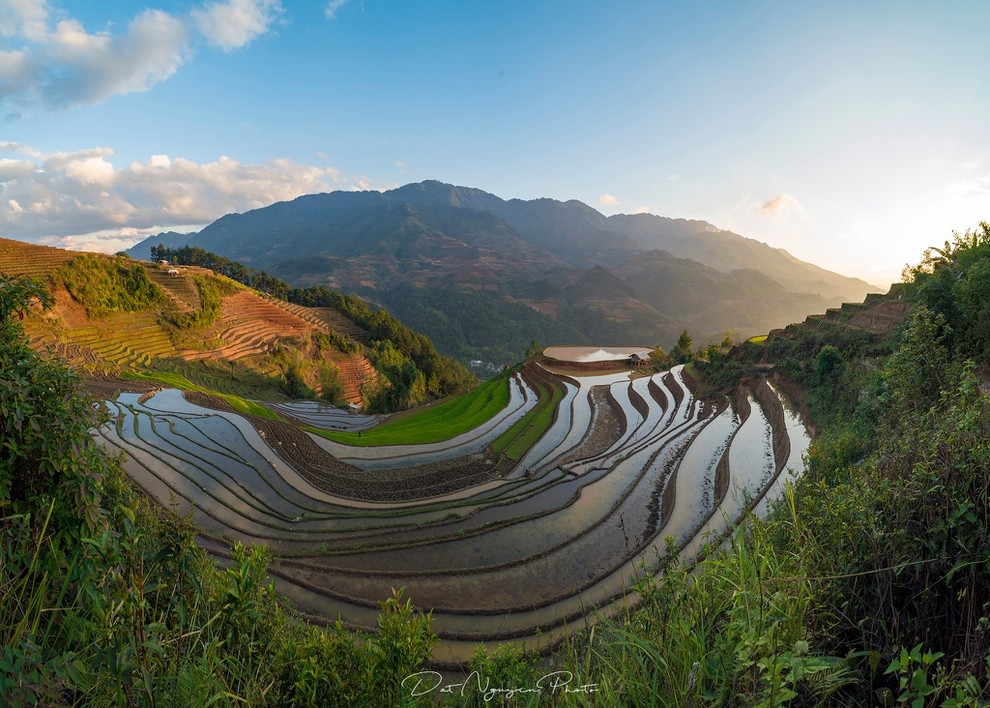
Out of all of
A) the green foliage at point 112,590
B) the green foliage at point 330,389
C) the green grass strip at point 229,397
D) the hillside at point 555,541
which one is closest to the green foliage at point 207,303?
the green foliage at point 330,389

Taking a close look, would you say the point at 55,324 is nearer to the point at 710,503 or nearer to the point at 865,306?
the point at 710,503

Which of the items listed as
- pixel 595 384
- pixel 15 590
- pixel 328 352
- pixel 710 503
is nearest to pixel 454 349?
pixel 328 352

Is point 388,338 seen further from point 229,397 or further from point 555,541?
point 555,541

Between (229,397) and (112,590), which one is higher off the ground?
(112,590)

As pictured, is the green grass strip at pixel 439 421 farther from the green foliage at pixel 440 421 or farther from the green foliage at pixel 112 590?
the green foliage at pixel 112 590

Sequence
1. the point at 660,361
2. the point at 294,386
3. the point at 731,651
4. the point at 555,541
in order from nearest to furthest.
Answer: the point at 731,651 < the point at 555,541 < the point at 660,361 < the point at 294,386

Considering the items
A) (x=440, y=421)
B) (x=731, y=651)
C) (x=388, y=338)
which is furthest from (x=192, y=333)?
(x=731, y=651)

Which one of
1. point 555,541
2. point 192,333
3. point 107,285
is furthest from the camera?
point 192,333

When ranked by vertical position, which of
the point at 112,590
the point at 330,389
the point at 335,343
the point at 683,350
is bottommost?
the point at 330,389
